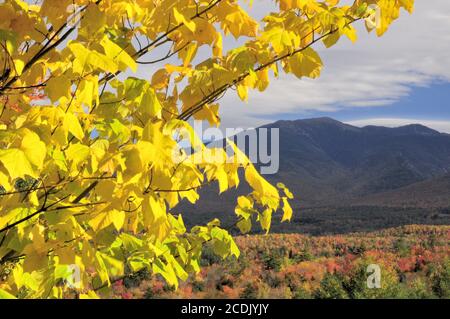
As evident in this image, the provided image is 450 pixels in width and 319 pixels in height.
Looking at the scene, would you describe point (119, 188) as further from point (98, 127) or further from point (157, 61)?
point (157, 61)

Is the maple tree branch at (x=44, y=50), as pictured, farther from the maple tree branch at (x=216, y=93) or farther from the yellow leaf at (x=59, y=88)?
the maple tree branch at (x=216, y=93)

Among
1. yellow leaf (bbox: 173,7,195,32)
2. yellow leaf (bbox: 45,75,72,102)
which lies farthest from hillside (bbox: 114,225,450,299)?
yellow leaf (bbox: 45,75,72,102)

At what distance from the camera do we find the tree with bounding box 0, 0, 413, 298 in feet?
5.47

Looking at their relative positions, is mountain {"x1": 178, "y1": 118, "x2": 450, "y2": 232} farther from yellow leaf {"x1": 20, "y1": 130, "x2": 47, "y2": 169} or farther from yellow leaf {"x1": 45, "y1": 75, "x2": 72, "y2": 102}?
yellow leaf {"x1": 20, "y1": 130, "x2": 47, "y2": 169}

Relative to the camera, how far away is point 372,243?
55.4 feet

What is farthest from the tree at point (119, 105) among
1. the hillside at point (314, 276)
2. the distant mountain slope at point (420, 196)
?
the distant mountain slope at point (420, 196)

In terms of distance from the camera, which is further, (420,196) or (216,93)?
(420,196)

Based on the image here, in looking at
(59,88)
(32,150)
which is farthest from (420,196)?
(32,150)

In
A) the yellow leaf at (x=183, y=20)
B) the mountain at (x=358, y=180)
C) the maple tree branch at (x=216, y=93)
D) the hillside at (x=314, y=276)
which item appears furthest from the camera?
the mountain at (x=358, y=180)

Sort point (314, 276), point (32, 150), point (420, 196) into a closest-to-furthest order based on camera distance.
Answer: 1. point (32, 150)
2. point (314, 276)
3. point (420, 196)

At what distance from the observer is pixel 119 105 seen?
7.00 ft

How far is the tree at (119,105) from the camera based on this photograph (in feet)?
5.47

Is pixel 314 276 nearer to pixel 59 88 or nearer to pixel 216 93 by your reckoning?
pixel 216 93

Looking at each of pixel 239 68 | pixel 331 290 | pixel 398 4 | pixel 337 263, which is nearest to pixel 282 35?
pixel 239 68
